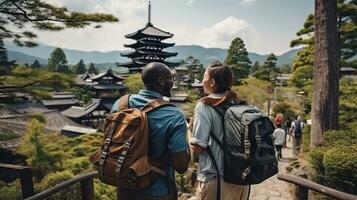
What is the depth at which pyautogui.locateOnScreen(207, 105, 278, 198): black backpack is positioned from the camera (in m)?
2.23

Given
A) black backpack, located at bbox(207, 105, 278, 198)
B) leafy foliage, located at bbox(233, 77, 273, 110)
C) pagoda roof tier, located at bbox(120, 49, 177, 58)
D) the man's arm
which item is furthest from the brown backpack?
pagoda roof tier, located at bbox(120, 49, 177, 58)

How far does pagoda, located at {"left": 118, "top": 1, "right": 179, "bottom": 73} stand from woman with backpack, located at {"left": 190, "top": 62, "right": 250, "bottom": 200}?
104ft

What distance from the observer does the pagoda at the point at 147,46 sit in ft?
112

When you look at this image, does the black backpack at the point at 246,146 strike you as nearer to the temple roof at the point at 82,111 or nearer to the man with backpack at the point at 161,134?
the man with backpack at the point at 161,134

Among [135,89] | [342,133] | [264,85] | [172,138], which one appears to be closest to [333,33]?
[342,133]

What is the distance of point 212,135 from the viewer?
2400 mm

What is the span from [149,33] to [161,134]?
3281 centimetres

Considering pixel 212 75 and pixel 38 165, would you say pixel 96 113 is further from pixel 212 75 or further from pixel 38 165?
pixel 212 75

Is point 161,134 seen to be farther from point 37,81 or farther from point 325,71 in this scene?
point 325,71

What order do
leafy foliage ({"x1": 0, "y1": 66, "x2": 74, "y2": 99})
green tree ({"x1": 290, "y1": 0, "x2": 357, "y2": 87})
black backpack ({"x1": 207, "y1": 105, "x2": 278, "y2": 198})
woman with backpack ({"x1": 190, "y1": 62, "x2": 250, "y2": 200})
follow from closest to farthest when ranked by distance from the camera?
black backpack ({"x1": 207, "y1": 105, "x2": 278, "y2": 198}) → woman with backpack ({"x1": 190, "y1": 62, "x2": 250, "y2": 200}) → leafy foliage ({"x1": 0, "y1": 66, "x2": 74, "y2": 99}) → green tree ({"x1": 290, "y1": 0, "x2": 357, "y2": 87})

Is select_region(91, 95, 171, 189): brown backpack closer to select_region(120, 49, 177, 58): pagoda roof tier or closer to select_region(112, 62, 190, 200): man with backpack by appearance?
select_region(112, 62, 190, 200): man with backpack

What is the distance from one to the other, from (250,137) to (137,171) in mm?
746

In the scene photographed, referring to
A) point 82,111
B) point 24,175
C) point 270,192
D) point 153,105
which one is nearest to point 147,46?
point 82,111

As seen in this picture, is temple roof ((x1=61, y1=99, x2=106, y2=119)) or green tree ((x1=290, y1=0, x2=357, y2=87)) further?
temple roof ((x1=61, y1=99, x2=106, y2=119))
